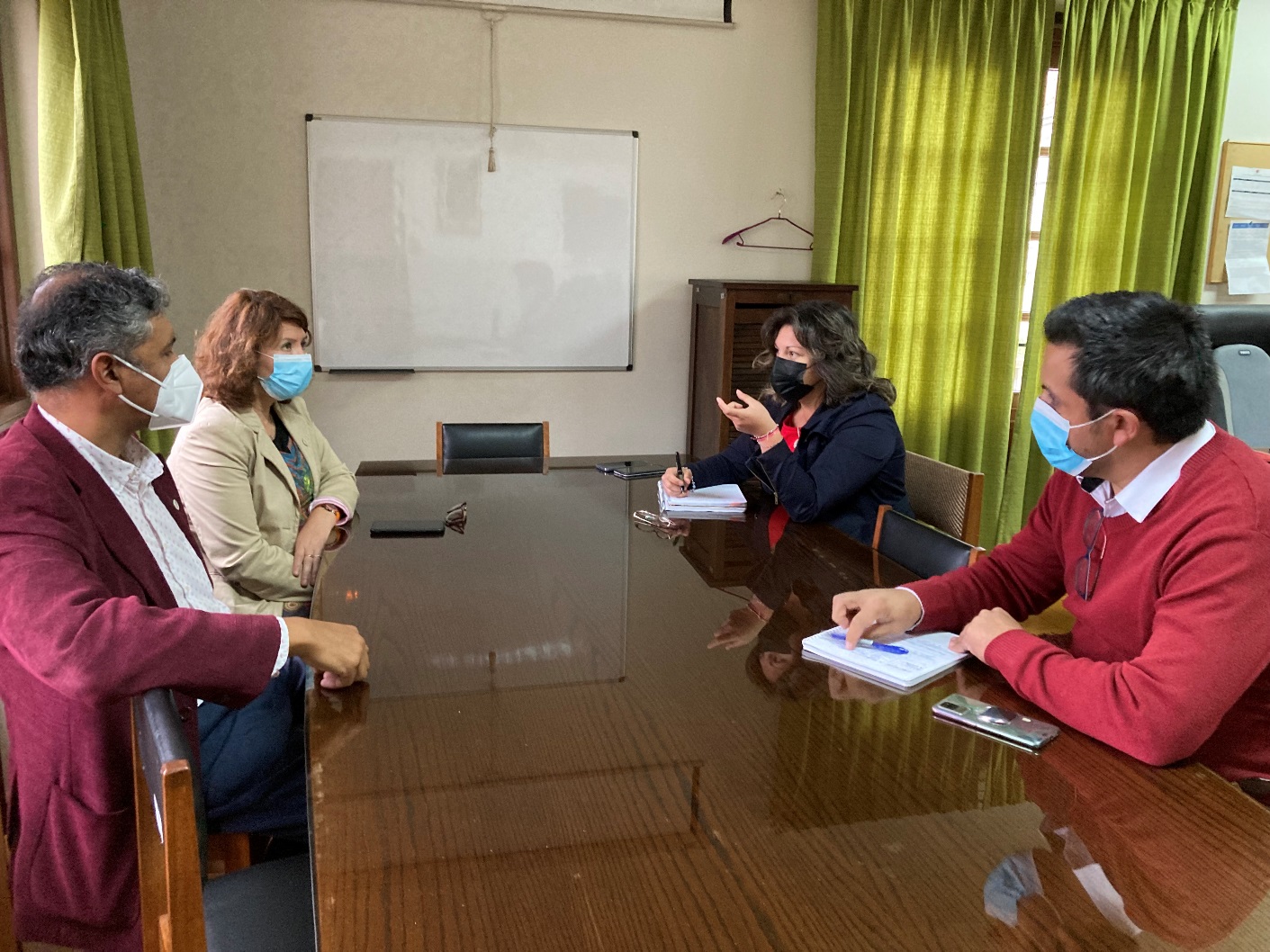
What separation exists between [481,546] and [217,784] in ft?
2.28

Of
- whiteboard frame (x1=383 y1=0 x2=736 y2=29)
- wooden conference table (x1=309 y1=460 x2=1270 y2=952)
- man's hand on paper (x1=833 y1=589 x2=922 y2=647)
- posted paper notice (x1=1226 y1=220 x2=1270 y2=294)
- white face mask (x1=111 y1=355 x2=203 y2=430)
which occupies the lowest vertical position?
wooden conference table (x1=309 y1=460 x2=1270 y2=952)

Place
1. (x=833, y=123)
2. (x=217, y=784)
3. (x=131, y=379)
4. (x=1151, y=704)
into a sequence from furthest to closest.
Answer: (x=833, y=123), (x=217, y=784), (x=131, y=379), (x=1151, y=704)

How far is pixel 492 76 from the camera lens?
386 centimetres

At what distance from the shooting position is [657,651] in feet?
4.79

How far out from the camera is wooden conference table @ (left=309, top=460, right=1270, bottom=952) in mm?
843

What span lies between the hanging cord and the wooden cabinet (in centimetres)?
100

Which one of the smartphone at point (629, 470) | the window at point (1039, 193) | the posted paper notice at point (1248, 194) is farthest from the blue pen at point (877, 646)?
the posted paper notice at point (1248, 194)

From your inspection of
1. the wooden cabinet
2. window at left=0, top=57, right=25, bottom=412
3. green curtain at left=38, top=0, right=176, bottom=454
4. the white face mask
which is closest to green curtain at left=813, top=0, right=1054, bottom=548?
the wooden cabinet

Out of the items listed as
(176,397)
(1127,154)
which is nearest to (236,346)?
(176,397)

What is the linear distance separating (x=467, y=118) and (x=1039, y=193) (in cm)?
260

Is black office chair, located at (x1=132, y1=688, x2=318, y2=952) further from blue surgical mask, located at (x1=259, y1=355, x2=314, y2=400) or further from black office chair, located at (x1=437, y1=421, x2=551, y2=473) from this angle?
black office chair, located at (x1=437, y1=421, x2=551, y2=473)

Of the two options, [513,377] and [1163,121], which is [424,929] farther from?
[1163,121]

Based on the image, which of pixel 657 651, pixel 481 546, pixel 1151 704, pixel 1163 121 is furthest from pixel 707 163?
pixel 1151 704

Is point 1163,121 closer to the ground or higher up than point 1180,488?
higher up
